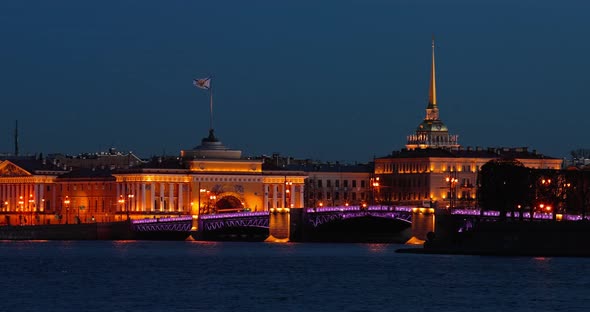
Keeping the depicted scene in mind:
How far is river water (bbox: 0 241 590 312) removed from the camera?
76.2 meters

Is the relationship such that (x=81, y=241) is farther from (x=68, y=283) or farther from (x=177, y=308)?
(x=177, y=308)

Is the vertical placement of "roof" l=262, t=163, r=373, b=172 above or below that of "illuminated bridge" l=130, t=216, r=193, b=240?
above

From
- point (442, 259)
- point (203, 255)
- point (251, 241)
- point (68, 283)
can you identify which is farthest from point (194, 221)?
point (68, 283)

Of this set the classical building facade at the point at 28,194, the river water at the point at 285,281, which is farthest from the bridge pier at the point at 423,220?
the classical building facade at the point at 28,194

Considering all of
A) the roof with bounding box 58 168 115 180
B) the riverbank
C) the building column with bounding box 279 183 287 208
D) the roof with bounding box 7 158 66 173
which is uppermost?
the roof with bounding box 7 158 66 173

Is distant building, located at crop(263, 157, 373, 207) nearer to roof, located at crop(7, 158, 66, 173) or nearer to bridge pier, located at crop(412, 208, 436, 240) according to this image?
roof, located at crop(7, 158, 66, 173)

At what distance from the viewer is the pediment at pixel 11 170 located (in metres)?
170

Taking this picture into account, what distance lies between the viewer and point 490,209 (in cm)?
12500

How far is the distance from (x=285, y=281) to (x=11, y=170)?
85.6 meters

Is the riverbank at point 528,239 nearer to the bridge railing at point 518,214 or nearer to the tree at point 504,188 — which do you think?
the tree at point 504,188

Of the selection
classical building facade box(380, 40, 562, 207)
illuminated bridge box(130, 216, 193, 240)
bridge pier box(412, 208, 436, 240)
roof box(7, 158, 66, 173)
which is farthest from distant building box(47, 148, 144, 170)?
bridge pier box(412, 208, 436, 240)

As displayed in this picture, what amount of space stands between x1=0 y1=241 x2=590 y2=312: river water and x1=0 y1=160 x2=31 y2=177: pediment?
2040 inches

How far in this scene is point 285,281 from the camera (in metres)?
89.1

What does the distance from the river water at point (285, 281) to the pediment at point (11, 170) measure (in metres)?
51.8
